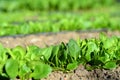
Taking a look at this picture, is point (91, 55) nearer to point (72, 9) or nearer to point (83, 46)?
point (83, 46)

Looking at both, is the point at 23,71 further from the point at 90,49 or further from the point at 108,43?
the point at 108,43

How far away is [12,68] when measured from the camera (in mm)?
3289

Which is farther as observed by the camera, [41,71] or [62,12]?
[62,12]

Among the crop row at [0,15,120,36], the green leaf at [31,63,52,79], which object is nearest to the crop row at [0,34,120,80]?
the green leaf at [31,63,52,79]

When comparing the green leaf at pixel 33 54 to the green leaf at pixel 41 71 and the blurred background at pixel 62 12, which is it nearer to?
the green leaf at pixel 41 71

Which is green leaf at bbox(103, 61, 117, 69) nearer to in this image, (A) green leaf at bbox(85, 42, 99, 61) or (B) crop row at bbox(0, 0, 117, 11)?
(A) green leaf at bbox(85, 42, 99, 61)

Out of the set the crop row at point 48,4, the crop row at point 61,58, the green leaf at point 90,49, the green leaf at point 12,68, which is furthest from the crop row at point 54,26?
the crop row at point 48,4

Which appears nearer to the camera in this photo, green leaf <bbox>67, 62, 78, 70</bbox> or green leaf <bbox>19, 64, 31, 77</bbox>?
green leaf <bbox>19, 64, 31, 77</bbox>

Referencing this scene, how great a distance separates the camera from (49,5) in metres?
10.8

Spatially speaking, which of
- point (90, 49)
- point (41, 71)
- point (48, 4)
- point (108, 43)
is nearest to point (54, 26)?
point (108, 43)

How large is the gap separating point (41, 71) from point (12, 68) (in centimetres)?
25

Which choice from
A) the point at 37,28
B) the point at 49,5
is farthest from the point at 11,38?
the point at 49,5

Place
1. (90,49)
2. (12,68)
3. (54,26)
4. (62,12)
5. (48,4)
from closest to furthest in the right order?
(12,68) < (90,49) < (54,26) < (62,12) < (48,4)

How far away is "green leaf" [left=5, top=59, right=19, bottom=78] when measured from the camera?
3277 mm
